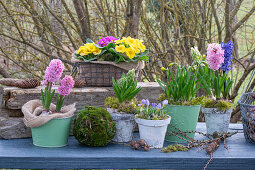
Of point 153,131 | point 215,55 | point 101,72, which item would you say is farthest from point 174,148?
point 101,72

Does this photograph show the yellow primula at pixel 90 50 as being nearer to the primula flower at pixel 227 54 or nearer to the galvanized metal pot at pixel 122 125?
the galvanized metal pot at pixel 122 125

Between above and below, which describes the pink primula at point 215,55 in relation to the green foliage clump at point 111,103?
above

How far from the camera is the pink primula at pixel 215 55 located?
1.34 meters

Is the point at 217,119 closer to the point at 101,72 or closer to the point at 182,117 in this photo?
the point at 182,117

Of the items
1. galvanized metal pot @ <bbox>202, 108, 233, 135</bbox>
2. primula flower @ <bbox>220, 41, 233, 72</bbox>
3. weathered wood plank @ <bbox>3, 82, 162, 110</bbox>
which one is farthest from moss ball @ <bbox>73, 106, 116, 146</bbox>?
primula flower @ <bbox>220, 41, 233, 72</bbox>

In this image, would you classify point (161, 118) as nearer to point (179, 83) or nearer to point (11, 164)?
point (179, 83)

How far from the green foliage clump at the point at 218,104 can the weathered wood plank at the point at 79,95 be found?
0.91 feet

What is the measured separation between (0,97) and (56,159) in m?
0.52

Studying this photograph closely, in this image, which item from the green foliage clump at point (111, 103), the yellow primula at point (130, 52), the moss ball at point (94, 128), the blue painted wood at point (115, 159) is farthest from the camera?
the yellow primula at point (130, 52)

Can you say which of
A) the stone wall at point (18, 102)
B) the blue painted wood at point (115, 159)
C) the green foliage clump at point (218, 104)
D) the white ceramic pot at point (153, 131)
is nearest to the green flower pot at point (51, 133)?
the blue painted wood at point (115, 159)

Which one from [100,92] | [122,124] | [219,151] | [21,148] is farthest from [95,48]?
[219,151]

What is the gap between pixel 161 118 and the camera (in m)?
1.25

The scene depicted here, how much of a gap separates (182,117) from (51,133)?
0.59 m

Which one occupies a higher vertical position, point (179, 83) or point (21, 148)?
point (179, 83)
